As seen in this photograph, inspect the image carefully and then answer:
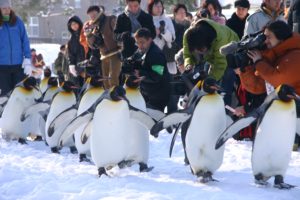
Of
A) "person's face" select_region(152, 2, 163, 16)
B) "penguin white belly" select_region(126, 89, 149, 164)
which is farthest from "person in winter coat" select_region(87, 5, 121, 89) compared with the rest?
"penguin white belly" select_region(126, 89, 149, 164)

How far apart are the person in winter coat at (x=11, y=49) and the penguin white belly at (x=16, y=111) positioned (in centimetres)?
37

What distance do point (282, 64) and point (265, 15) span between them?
1498 millimetres

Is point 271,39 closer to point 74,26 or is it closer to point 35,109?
point 35,109

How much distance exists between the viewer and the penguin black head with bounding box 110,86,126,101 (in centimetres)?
383

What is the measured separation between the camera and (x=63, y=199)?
3328mm

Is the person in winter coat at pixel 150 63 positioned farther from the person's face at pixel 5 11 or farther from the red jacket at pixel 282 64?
the person's face at pixel 5 11

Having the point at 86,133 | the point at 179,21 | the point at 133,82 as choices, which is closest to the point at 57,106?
the point at 86,133

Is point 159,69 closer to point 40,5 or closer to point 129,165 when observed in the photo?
point 129,165

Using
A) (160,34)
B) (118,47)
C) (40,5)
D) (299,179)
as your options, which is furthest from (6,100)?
(40,5)

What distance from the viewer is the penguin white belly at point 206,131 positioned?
3662 millimetres

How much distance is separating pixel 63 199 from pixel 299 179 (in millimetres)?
1674

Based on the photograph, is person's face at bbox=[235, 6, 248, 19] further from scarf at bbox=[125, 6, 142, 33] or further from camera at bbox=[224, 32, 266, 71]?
camera at bbox=[224, 32, 266, 71]

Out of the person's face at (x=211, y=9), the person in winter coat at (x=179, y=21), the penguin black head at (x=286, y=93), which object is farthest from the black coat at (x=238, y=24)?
the penguin black head at (x=286, y=93)

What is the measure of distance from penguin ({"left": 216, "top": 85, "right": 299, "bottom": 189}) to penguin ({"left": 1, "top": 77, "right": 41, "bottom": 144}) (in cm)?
286
